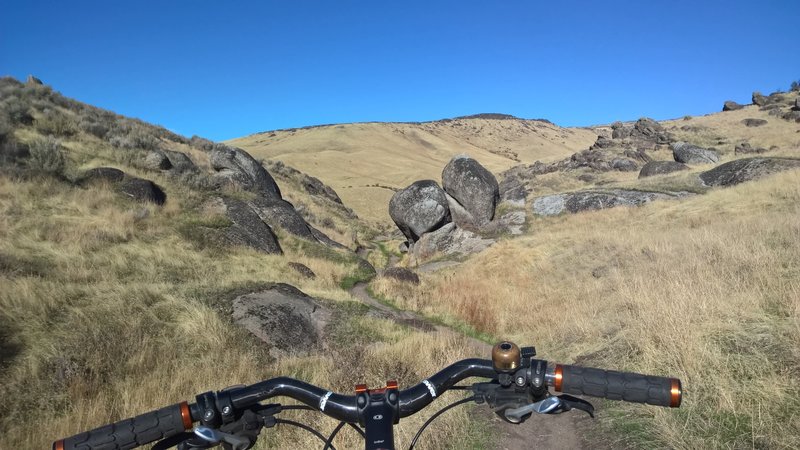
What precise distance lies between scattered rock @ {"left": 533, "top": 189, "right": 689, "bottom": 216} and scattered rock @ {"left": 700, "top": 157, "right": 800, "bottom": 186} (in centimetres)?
270

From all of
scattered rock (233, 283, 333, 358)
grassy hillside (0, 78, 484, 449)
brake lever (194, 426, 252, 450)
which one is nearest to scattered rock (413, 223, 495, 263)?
grassy hillside (0, 78, 484, 449)

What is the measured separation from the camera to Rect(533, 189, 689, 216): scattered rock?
76.4 feet

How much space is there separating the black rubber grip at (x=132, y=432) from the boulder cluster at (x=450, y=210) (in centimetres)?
2323

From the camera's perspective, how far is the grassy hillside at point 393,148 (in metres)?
68.9

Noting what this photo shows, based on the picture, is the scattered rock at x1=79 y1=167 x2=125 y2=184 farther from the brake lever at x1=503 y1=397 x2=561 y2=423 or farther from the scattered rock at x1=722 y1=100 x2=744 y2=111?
the scattered rock at x1=722 y1=100 x2=744 y2=111

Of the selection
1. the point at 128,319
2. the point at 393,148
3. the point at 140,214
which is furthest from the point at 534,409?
the point at 393,148

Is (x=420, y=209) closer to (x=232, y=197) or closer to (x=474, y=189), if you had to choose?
(x=474, y=189)

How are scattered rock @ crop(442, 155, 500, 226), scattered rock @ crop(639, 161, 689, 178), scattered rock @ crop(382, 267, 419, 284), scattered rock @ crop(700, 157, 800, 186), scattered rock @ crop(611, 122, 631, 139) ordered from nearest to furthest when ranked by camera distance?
scattered rock @ crop(382, 267, 419, 284)
scattered rock @ crop(700, 157, 800, 186)
scattered rock @ crop(442, 155, 500, 226)
scattered rock @ crop(639, 161, 689, 178)
scattered rock @ crop(611, 122, 631, 139)

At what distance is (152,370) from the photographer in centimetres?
635

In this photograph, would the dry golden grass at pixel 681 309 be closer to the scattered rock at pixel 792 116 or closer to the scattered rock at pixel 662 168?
the scattered rock at pixel 662 168

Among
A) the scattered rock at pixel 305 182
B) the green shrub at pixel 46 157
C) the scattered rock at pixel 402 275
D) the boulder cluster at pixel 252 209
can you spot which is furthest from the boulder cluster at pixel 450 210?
the green shrub at pixel 46 157

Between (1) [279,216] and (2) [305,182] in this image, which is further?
(2) [305,182]

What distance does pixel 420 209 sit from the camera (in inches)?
1038

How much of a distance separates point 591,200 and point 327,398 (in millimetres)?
25439
